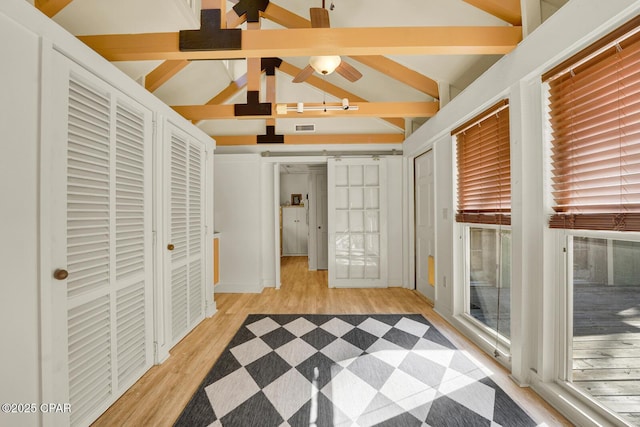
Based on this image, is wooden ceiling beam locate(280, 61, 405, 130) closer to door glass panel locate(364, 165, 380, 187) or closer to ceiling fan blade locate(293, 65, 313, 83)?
door glass panel locate(364, 165, 380, 187)

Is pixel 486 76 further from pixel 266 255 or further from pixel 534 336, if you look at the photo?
pixel 266 255

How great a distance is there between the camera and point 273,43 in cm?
178

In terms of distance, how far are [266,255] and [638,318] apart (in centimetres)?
394

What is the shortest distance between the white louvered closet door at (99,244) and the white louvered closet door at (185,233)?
0.98 feet

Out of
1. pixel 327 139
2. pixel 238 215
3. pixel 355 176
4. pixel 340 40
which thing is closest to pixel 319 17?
pixel 340 40

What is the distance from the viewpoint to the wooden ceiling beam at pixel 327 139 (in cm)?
409

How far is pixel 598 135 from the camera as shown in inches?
51.8

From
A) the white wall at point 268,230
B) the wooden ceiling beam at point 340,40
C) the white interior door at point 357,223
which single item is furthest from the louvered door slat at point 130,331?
the white interior door at point 357,223

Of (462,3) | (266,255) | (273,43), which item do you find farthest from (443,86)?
(266,255)

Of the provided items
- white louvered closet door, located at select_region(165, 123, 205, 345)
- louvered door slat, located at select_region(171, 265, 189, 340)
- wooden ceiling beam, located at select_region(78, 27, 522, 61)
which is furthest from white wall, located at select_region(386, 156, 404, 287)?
louvered door slat, located at select_region(171, 265, 189, 340)

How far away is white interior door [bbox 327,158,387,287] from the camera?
402 cm

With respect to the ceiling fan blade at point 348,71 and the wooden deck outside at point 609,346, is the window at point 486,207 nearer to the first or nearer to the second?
the wooden deck outside at point 609,346

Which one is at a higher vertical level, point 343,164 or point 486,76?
point 486,76

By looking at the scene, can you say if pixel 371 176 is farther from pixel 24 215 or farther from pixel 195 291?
pixel 24 215
